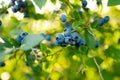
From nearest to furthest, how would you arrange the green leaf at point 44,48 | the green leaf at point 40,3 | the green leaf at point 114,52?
the green leaf at point 40,3, the green leaf at point 44,48, the green leaf at point 114,52

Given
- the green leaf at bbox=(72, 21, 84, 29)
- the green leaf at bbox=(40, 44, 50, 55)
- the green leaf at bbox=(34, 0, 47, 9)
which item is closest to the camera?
the green leaf at bbox=(34, 0, 47, 9)

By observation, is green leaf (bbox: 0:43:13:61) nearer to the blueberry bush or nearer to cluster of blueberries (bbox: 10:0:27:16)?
the blueberry bush

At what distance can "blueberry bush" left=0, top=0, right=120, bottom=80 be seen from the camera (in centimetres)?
146

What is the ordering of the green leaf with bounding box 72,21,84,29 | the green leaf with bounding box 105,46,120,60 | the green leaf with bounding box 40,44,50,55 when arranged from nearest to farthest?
the green leaf with bounding box 72,21,84,29, the green leaf with bounding box 40,44,50,55, the green leaf with bounding box 105,46,120,60

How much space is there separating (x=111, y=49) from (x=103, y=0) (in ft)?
0.86

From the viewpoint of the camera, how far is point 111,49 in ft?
6.09

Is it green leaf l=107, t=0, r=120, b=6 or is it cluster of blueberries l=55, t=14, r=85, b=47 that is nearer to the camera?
green leaf l=107, t=0, r=120, b=6

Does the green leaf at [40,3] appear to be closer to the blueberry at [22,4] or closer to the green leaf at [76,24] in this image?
the green leaf at [76,24]

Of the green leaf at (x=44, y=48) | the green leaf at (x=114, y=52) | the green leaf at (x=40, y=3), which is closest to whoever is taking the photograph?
the green leaf at (x=40, y=3)

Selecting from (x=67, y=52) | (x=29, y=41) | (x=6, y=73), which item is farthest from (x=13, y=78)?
(x=29, y=41)

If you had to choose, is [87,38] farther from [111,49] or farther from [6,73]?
[6,73]

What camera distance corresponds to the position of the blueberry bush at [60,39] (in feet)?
4.78

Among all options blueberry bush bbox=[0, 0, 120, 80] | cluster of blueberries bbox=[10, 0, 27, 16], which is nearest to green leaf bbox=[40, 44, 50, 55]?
blueberry bush bbox=[0, 0, 120, 80]

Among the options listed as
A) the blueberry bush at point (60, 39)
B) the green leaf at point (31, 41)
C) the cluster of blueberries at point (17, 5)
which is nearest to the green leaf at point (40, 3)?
the blueberry bush at point (60, 39)
